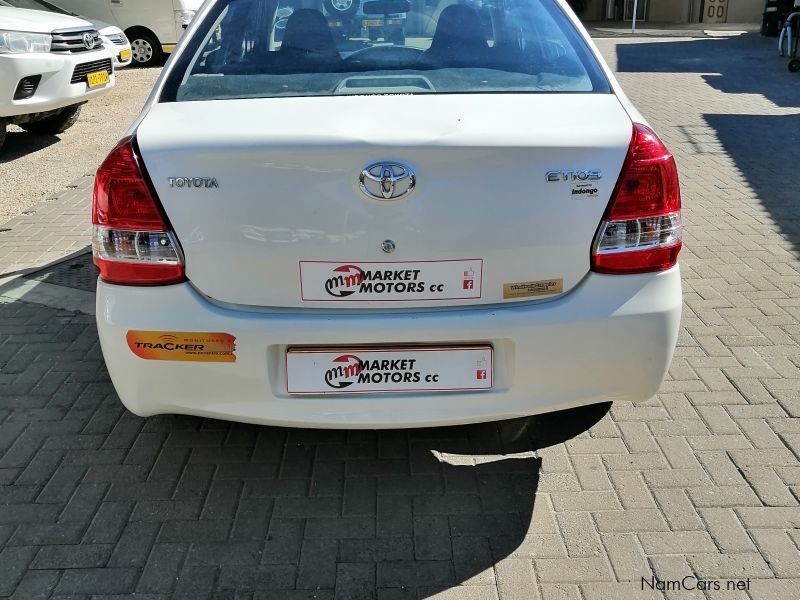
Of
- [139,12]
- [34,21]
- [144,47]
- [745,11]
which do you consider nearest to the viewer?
[34,21]

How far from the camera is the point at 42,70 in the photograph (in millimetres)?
7578

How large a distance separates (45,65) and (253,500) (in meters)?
6.35

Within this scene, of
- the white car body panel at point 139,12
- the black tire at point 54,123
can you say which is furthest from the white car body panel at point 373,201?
the white car body panel at point 139,12

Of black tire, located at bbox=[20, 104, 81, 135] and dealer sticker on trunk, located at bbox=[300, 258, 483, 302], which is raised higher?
dealer sticker on trunk, located at bbox=[300, 258, 483, 302]

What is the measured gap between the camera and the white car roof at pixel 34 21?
7602 mm

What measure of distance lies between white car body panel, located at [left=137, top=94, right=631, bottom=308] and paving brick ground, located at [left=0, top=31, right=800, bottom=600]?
792mm

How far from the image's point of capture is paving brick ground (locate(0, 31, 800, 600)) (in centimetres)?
243

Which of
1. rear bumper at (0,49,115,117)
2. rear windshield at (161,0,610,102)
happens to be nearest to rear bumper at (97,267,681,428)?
rear windshield at (161,0,610,102)

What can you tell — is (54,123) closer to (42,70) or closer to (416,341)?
(42,70)

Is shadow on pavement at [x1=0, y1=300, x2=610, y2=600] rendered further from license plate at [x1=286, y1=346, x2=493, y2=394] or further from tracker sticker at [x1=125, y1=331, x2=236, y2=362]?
tracker sticker at [x1=125, y1=331, x2=236, y2=362]

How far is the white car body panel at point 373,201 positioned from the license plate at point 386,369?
155mm

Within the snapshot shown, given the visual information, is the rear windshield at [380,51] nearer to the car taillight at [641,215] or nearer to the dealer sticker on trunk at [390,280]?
the car taillight at [641,215]

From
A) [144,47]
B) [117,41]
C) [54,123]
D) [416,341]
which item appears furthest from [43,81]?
[144,47]

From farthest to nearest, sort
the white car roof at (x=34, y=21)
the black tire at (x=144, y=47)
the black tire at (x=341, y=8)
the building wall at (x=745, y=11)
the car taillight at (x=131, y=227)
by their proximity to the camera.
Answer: the building wall at (x=745, y=11)
the black tire at (x=144, y=47)
the white car roof at (x=34, y=21)
the black tire at (x=341, y=8)
the car taillight at (x=131, y=227)
